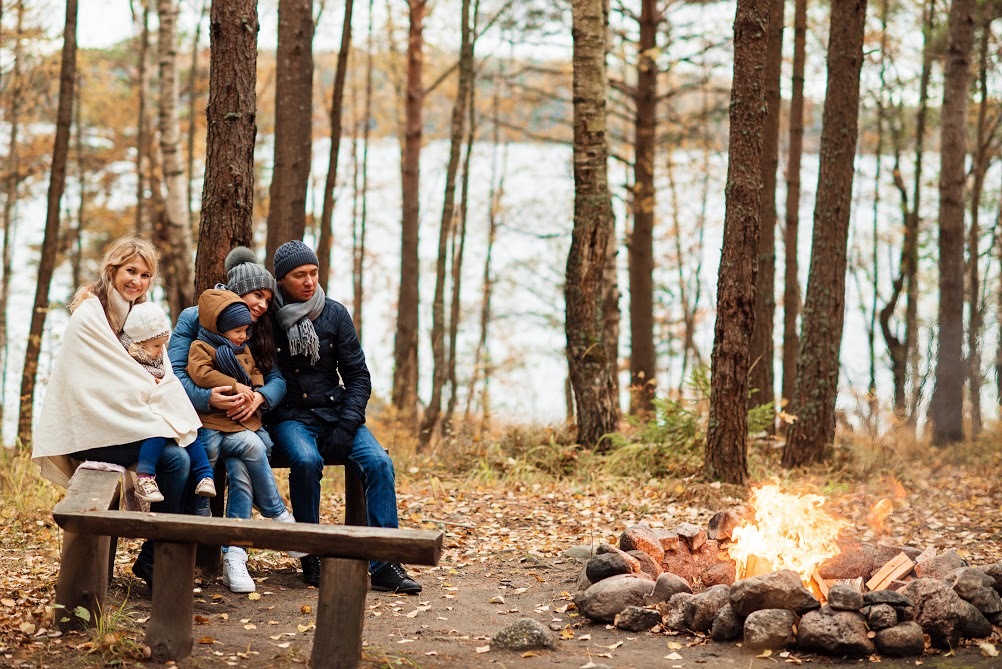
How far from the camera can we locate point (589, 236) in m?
9.77

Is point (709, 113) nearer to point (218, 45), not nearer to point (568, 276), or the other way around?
point (568, 276)

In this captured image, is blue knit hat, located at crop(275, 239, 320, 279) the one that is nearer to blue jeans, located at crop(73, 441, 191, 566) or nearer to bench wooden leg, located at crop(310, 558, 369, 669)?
blue jeans, located at crop(73, 441, 191, 566)

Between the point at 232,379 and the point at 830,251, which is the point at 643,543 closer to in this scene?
the point at 232,379

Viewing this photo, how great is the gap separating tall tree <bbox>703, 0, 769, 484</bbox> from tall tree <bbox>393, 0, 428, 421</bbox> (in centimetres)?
733

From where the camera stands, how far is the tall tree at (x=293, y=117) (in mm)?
10047

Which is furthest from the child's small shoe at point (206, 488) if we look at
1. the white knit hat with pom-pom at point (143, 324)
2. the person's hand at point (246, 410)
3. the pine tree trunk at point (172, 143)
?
the pine tree trunk at point (172, 143)

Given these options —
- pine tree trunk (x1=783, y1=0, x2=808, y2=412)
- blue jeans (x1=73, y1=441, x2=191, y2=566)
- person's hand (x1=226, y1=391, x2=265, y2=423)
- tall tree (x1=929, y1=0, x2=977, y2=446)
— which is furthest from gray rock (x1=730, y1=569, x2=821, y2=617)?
tall tree (x1=929, y1=0, x2=977, y2=446)

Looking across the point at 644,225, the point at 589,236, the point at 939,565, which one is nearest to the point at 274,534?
the point at 939,565

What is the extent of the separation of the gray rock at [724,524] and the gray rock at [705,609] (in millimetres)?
972

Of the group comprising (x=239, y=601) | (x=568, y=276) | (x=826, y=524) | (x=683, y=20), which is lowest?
(x=239, y=601)

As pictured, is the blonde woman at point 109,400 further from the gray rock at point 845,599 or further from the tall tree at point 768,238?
the tall tree at point 768,238

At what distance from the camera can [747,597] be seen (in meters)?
4.97

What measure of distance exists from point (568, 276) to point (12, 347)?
1727 centimetres

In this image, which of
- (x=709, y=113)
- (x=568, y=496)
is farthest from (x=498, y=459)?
(x=709, y=113)
